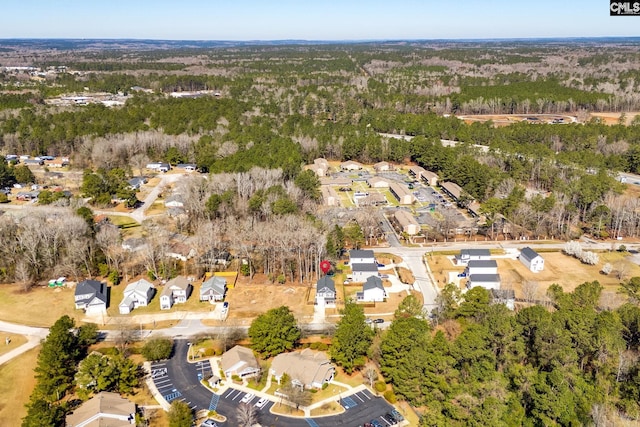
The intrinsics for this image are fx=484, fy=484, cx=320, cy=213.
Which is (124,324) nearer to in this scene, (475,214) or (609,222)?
(475,214)

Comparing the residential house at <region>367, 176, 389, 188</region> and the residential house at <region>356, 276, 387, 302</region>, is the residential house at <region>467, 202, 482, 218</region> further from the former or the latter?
the residential house at <region>356, 276, 387, 302</region>

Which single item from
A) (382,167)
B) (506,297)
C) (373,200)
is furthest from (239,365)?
(382,167)

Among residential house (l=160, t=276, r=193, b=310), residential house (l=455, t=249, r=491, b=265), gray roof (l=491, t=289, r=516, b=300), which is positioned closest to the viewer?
gray roof (l=491, t=289, r=516, b=300)

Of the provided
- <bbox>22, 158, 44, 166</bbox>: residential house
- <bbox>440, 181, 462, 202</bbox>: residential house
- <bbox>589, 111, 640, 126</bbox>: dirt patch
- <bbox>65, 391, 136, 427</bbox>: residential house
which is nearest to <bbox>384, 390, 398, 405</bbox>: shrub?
<bbox>65, 391, 136, 427</bbox>: residential house

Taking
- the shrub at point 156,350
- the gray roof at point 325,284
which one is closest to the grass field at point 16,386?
the shrub at point 156,350

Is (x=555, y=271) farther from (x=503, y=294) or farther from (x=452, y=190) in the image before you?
(x=452, y=190)

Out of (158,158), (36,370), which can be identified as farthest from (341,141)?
(36,370)
